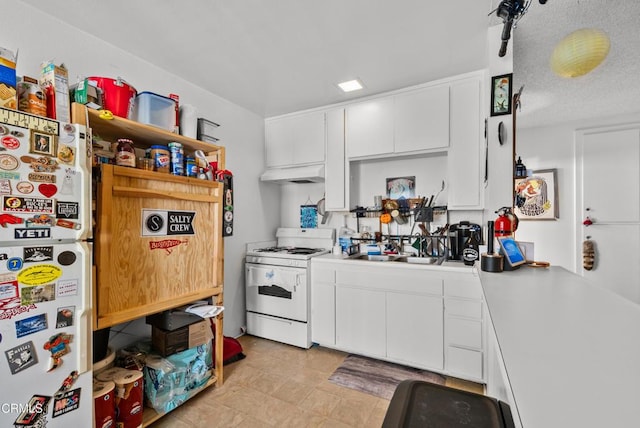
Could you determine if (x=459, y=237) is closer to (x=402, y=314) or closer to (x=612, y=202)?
(x=402, y=314)

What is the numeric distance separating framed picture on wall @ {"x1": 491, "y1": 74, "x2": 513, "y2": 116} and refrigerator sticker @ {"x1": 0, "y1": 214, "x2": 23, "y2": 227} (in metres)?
2.60

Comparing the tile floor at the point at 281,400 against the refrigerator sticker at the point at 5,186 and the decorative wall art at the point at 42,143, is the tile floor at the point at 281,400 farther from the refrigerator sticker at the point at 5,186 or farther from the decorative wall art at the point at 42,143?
the decorative wall art at the point at 42,143

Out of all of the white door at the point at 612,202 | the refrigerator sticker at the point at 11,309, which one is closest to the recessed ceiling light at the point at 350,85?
the refrigerator sticker at the point at 11,309

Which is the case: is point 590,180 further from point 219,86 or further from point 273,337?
point 219,86

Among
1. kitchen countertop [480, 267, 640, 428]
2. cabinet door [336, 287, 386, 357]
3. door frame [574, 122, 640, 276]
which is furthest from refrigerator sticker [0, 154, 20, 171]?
door frame [574, 122, 640, 276]

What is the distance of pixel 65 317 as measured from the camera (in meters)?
1.29

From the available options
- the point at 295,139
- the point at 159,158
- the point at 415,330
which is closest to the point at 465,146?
the point at 415,330

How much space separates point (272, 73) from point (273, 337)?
2521mm

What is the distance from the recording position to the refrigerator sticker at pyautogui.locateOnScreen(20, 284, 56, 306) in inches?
46.3

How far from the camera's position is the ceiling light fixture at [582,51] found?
135 centimetres

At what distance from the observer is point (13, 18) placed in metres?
1.58

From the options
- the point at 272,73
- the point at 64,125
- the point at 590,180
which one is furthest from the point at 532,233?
the point at 64,125

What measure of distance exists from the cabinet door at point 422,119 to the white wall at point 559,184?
2051 millimetres

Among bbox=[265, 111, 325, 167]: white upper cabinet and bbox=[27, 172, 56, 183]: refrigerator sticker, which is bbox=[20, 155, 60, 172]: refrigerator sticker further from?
bbox=[265, 111, 325, 167]: white upper cabinet
